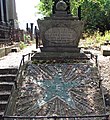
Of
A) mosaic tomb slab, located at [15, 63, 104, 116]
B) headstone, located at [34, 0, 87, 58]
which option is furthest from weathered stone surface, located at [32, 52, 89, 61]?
mosaic tomb slab, located at [15, 63, 104, 116]

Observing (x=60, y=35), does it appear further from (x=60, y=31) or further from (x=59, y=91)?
(x=59, y=91)

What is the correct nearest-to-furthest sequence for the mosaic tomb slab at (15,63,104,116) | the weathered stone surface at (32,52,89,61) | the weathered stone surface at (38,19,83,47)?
1. the mosaic tomb slab at (15,63,104,116)
2. the weathered stone surface at (32,52,89,61)
3. the weathered stone surface at (38,19,83,47)

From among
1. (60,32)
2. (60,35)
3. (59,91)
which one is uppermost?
(60,32)

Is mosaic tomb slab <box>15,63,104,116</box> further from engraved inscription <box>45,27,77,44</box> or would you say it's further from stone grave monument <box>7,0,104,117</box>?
engraved inscription <box>45,27,77,44</box>

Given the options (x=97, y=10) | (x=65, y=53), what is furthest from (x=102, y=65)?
(x=97, y=10)

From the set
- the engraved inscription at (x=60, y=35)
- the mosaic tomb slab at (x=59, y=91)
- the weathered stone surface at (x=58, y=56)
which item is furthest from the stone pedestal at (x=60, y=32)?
the mosaic tomb slab at (x=59, y=91)

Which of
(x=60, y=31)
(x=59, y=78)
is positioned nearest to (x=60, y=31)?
(x=60, y=31)

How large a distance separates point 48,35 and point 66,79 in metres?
3.03

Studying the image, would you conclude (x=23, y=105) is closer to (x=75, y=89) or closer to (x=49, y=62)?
(x=75, y=89)

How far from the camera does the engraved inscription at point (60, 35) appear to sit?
10.0 meters

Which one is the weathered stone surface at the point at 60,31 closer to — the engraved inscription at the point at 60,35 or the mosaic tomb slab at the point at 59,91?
the engraved inscription at the point at 60,35

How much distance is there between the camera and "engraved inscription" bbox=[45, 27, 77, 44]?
10.0 meters

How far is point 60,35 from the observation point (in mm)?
10062

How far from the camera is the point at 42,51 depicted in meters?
10.0
